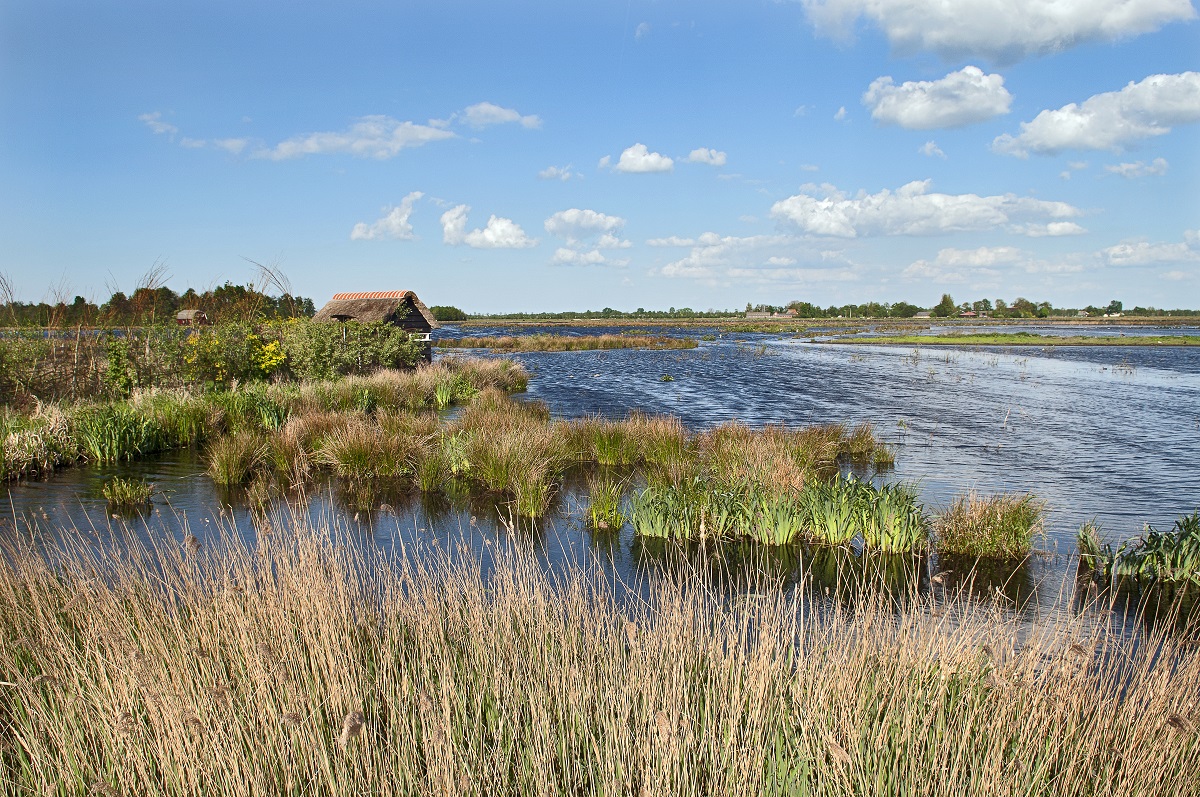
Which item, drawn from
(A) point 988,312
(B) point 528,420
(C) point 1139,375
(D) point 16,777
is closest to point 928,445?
(B) point 528,420

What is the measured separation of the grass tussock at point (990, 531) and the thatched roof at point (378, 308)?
23.9 m

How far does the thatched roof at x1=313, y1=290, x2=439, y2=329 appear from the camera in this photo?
30766 mm

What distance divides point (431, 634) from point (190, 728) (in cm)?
142

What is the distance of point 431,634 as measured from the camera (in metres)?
4.60

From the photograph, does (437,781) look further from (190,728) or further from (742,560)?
(742,560)

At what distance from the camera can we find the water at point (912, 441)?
33.3 feet

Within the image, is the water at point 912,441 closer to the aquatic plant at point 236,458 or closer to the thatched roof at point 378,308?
the aquatic plant at point 236,458

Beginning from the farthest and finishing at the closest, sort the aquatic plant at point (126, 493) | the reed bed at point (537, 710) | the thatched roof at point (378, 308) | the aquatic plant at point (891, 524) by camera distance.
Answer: the thatched roof at point (378, 308), the aquatic plant at point (126, 493), the aquatic plant at point (891, 524), the reed bed at point (537, 710)

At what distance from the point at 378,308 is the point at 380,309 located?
0.55ft

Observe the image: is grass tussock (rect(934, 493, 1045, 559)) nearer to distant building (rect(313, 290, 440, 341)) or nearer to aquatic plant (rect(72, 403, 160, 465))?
aquatic plant (rect(72, 403, 160, 465))

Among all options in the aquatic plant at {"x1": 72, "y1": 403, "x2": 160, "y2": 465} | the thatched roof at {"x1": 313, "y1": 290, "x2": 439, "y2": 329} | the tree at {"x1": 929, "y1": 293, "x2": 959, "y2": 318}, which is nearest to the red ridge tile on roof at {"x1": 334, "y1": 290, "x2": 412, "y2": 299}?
the thatched roof at {"x1": 313, "y1": 290, "x2": 439, "y2": 329}

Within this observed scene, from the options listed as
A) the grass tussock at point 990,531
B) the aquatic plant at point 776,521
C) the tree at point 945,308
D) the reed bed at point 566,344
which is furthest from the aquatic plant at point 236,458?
the tree at point 945,308

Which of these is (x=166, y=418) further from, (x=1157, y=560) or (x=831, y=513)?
(x=1157, y=560)

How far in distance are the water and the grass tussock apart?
1.12ft
